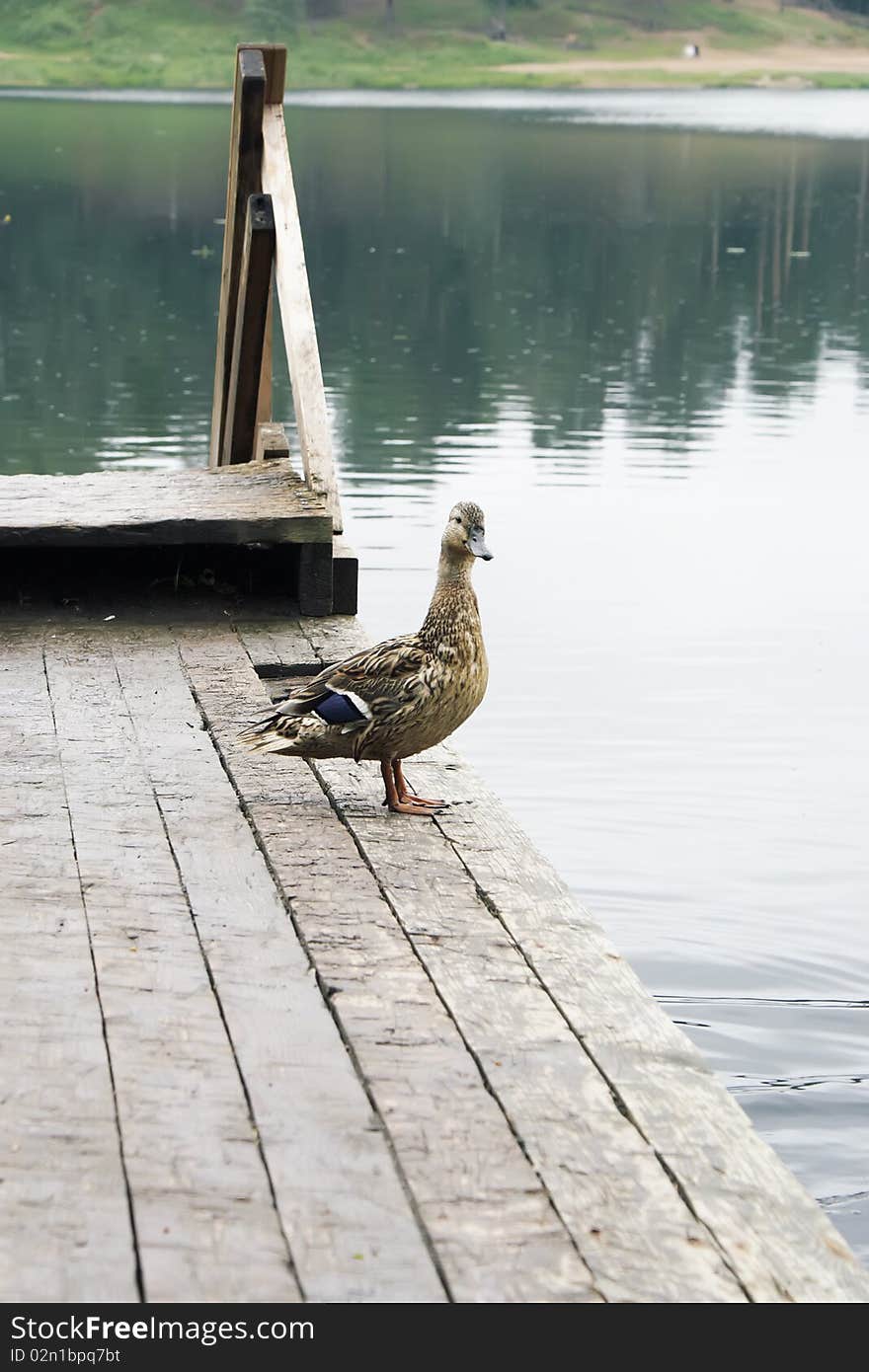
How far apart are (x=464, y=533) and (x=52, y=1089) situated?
236cm

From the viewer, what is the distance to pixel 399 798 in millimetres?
5109

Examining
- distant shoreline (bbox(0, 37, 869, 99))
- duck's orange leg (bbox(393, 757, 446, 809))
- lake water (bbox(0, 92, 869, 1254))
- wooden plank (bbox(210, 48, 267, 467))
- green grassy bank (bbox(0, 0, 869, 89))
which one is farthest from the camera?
green grassy bank (bbox(0, 0, 869, 89))

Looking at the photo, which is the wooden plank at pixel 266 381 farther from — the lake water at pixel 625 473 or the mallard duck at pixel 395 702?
the mallard duck at pixel 395 702

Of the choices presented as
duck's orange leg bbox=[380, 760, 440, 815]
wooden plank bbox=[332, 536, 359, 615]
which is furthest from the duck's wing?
wooden plank bbox=[332, 536, 359, 615]

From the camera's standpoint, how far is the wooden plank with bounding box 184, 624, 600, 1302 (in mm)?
2932

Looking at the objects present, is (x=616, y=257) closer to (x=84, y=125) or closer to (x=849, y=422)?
(x=849, y=422)

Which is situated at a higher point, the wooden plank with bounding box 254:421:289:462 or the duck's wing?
the wooden plank with bounding box 254:421:289:462

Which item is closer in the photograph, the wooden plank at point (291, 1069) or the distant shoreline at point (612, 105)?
the wooden plank at point (291, 1069)

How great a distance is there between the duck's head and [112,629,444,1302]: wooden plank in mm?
926

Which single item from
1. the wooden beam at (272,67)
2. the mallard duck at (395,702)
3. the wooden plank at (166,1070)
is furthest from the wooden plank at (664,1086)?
the wooden beam at (272,67)

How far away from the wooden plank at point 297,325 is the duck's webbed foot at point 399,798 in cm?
230

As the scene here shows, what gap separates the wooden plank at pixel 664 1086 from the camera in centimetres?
303

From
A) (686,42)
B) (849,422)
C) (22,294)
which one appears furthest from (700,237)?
(686,42)

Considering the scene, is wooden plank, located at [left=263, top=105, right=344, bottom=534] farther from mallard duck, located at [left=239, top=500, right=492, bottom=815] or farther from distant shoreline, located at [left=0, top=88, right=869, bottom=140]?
distant shoreline, located at [left=0, top=88, right=869, bottom=140]
